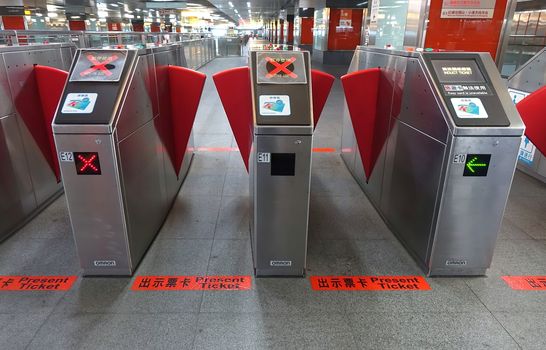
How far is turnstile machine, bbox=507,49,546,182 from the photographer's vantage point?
12.9 feet

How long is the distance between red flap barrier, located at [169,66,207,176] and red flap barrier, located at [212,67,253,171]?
18.3 inches

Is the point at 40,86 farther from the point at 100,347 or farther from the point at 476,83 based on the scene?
the point at 476,83

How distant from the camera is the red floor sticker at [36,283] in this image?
229 cm

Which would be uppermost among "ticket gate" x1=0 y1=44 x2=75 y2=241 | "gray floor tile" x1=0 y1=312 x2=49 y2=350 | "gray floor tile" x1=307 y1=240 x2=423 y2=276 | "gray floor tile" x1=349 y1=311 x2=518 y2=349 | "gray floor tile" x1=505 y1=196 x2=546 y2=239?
"ticket gate" x1=0 y1=44 x2=75 y2=241

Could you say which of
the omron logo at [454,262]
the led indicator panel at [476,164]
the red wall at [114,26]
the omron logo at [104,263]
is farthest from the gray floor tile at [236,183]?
the red wall at [114,26]

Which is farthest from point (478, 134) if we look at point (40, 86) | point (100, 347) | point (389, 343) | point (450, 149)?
point (40, 86)

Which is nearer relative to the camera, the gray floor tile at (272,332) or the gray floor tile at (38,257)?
the gray floor tile at (272,332)

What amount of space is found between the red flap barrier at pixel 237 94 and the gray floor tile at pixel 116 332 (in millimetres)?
1311

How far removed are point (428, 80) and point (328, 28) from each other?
539 inches

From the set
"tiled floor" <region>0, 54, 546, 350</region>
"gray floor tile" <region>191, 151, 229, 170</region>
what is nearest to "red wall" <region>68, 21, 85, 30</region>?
"gray floor tile" <region>191, 151, 229, 170</region>

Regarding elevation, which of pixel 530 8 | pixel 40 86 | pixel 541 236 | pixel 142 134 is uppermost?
pixel 530 8

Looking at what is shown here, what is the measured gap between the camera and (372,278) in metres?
2.44

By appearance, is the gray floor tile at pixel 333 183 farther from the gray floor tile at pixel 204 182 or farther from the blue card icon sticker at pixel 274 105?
the blue card icon sticker at pixel 274 105

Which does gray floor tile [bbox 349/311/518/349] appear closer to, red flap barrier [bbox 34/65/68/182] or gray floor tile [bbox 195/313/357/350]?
gray floor tile [bbox 195/313/357/350]
